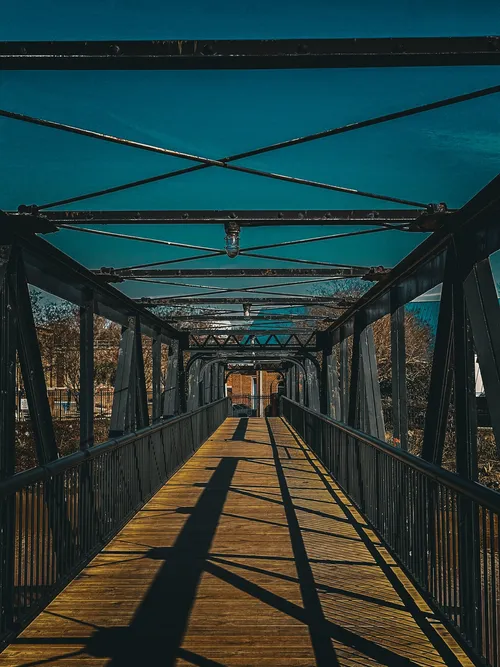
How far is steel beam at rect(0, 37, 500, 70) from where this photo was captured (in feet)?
12.4

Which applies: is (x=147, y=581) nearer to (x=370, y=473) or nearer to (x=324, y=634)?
(x=324, y=634)

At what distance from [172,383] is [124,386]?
7639mm

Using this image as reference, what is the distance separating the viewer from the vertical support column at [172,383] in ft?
61.2

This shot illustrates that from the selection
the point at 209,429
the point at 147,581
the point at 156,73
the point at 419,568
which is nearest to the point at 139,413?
the point at 147,581

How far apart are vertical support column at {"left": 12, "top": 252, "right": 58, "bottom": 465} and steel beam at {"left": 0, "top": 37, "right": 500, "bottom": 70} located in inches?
97.8

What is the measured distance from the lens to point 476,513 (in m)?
4.31

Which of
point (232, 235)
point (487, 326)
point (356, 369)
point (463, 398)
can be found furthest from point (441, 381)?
point (356, 369)

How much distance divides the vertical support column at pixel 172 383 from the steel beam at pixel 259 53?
14800 millimetres

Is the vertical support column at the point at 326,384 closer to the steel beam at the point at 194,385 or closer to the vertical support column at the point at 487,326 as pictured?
the steel beam at the point at 194,385

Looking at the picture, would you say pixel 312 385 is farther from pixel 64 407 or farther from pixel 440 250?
pixel 440 250

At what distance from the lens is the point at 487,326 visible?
5.22 metres

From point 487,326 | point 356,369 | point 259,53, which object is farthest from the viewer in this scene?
point 356,369

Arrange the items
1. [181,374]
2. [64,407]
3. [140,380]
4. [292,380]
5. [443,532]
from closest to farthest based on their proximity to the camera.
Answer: [443,532] < [140,380] < [181,374] < [64,407] < [292,380]

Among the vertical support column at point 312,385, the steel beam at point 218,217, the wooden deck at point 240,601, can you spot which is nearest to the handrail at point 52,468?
the wooden deck at point 240,601
